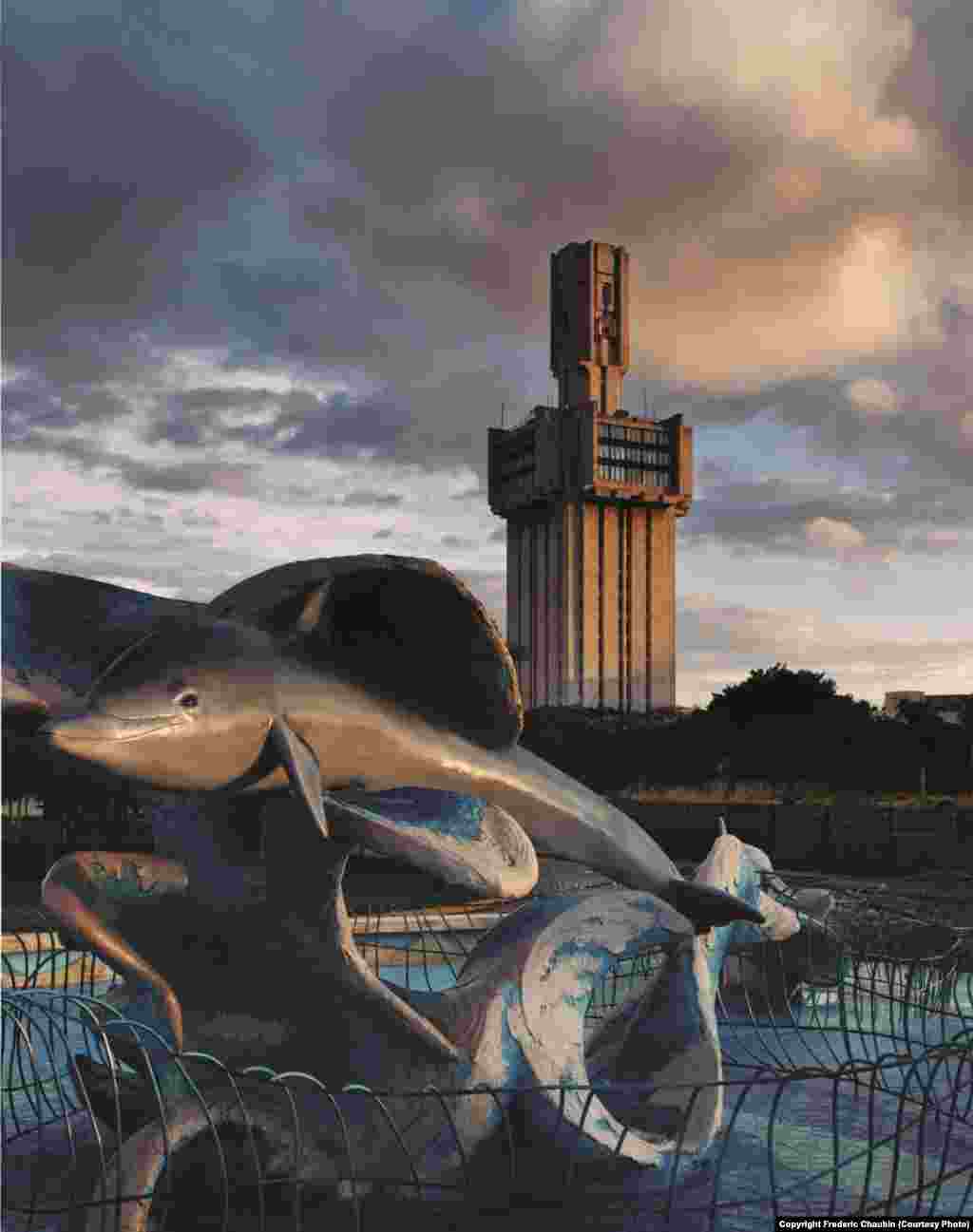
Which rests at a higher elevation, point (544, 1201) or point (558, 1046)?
point (558, 1046)

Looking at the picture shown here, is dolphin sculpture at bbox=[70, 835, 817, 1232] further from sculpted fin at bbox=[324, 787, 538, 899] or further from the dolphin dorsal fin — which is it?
the dolphin dorsal fin

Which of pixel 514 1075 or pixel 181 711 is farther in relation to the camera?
pixel 514 1075

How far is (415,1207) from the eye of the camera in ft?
26.2

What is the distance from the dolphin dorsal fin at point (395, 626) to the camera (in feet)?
24.7

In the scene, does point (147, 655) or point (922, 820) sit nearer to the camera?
point (147, 655)

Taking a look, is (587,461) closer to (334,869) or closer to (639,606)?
(639,606)

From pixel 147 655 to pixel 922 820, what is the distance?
28150 mm

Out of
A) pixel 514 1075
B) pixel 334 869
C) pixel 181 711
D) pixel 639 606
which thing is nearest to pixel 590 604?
pixel 639 606

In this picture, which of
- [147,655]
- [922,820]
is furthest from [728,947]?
[922,820]

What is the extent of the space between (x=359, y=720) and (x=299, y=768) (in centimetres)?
74

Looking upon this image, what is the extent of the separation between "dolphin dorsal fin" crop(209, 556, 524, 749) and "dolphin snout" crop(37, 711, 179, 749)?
4.20 ft

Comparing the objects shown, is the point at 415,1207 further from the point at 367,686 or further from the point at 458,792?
the point at 367,686

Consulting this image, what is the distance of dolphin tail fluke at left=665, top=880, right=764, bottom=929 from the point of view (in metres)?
9.33

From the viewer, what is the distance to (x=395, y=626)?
25.4 feet
